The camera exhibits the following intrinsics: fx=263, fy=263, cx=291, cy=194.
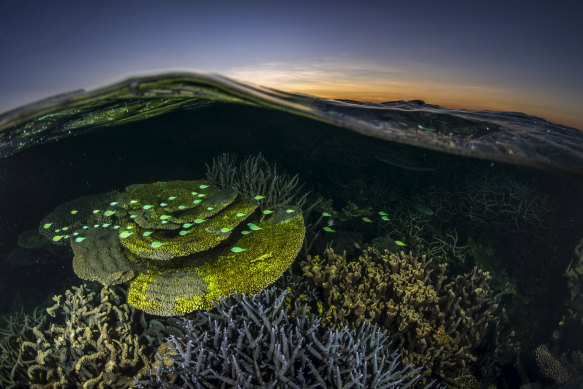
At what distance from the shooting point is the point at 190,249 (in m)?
5.33

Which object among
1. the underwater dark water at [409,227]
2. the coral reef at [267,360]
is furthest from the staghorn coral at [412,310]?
the coral reef at [267,360]

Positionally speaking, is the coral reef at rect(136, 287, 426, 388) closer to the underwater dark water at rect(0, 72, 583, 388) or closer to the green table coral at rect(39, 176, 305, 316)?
the underwater dark water at rect(0, 72, 583, 388)

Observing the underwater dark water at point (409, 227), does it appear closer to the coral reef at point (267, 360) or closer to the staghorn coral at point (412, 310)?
the staghorn coral at point (412, 310)

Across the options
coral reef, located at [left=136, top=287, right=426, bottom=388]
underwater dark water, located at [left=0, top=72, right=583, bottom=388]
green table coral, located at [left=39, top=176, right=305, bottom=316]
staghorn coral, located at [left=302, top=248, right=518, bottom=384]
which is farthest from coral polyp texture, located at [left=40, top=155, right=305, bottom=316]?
staghorn coral, located at [left=302, top=248, right=518, bottom=384]

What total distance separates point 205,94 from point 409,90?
6939mm

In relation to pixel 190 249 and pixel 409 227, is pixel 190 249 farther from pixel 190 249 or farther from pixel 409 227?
pixel 409 227

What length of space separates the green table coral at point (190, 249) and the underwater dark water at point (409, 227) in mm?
826

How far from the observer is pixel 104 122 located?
42.3ft

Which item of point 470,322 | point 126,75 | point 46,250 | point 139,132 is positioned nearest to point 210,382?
point 470,322

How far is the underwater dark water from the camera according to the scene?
17.1ft

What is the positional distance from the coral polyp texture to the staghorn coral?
1047mm

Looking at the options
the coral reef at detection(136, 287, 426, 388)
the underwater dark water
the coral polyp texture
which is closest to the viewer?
the coral reef at detection(136, 287, 426, 388)

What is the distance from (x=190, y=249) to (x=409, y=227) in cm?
750

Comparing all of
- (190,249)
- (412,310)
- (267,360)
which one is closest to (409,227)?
(412,310)
